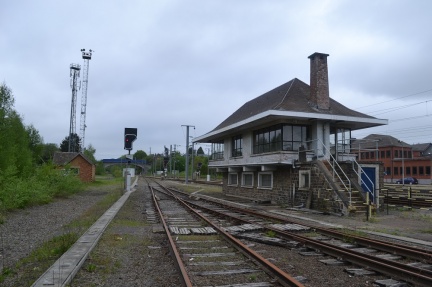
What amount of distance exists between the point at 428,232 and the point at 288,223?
14.1 ft

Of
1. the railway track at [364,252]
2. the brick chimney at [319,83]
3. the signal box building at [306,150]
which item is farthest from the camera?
the brick chimney at [319,83]

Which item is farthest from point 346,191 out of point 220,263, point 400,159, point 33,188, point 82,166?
point 400,159

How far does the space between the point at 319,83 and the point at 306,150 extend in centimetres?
433

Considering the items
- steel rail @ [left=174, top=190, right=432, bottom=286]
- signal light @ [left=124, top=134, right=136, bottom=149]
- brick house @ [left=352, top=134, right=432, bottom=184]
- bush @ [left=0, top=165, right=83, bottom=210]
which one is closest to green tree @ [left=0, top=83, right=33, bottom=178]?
bush @ [left=0, top=165, right=83, bottom=210]

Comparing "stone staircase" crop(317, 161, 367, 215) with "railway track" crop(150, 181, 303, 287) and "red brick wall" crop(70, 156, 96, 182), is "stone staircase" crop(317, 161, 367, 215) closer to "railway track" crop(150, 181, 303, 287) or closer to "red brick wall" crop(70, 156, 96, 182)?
"railway track" crop(150, 181, 303, 287)

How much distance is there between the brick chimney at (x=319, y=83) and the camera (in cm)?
2136

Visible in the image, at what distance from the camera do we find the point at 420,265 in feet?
23.5

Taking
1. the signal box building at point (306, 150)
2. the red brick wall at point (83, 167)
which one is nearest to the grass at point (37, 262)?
the signal box building at point (306, 150)

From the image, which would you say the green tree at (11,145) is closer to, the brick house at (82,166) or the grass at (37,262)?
the grass at (37,262)

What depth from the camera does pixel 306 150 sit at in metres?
19.8

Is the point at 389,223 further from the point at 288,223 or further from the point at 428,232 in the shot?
the point at 288,223

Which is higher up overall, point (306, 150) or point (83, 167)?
point (306, 150)

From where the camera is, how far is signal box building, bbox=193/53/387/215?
17.5 m

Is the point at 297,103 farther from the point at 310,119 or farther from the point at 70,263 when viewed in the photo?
A: the point at 70,263
